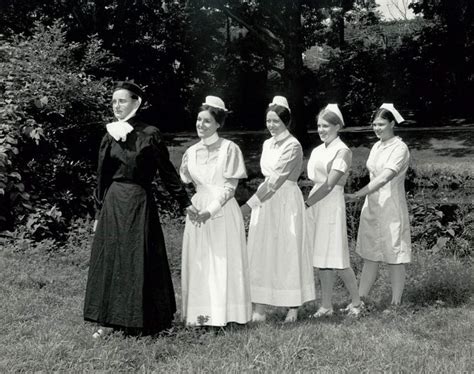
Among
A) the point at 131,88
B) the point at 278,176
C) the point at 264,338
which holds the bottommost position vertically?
the point at 264,338

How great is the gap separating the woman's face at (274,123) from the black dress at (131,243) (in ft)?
3.37

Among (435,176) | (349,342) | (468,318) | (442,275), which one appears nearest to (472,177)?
(435,176)

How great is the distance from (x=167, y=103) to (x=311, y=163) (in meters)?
15.6

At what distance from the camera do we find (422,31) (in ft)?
77.6

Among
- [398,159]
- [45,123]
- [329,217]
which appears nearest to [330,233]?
[329,217]

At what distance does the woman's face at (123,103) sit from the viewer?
4.73 metres

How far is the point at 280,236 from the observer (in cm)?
547

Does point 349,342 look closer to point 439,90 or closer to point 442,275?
point 442,275

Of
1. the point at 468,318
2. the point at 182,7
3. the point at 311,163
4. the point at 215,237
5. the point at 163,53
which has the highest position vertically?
the point at 182,7

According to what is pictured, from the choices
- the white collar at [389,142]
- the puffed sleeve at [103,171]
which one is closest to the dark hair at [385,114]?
the white collar at [389,142]

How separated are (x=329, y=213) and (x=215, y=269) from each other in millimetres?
1170

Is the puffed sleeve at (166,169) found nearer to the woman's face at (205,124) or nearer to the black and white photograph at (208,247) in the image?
the black and white photograph at (208,247)

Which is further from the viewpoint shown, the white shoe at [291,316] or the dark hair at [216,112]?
the white shoe at [291,316]

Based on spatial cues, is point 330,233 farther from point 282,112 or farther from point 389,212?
point 282,112
